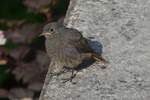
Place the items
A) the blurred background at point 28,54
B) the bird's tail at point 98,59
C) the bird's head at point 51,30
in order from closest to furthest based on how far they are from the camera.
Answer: the bird's tail at point 98,59
the bird's head at point 51,30
the blurred background at point 28,54

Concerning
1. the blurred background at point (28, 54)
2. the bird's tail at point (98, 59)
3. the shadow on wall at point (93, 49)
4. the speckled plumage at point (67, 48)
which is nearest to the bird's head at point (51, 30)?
the speckled plumage at point (67, 48)

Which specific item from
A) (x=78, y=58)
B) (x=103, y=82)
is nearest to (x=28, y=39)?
(x=78, y=58)

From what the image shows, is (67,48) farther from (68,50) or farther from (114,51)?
(114,51)

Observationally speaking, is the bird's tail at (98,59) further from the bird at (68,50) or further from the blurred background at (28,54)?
the blurred background at (28,54)

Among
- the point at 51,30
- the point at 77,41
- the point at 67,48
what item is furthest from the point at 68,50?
the point at 51,30

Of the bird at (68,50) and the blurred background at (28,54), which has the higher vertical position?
the bird at (68,50)

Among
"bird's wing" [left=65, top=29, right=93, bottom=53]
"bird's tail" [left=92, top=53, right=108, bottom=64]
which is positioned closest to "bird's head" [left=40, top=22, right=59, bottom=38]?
"bird's wing" [left=65, top=29, right=93, bottom=53]
